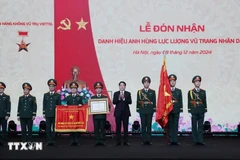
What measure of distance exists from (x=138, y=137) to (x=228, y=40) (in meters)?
3.28

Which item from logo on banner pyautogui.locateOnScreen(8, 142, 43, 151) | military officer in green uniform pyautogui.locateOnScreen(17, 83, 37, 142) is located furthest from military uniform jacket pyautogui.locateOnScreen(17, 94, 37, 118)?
logo on banner pyautogui.locateOnScreen(8, 142, 43, 151)

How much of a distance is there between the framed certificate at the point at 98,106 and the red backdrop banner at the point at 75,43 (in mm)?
Result: 1585

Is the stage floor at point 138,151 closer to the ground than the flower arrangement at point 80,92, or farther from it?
closer to the ground

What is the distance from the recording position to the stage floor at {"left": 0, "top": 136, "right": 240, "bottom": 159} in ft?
29.0

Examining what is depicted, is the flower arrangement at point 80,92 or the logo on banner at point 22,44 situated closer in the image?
the flower arrangement at point 80,92

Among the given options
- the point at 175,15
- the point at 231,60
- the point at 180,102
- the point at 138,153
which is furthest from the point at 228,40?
the point at 138,153

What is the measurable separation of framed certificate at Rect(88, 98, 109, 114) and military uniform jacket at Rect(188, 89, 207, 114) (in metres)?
1.83

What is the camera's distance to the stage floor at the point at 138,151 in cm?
884

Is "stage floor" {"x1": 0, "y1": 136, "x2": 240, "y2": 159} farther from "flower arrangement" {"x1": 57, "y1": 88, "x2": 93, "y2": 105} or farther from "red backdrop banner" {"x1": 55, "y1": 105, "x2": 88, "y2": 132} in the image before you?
"flower arrangement" {"x1": 57, "y1": 88, "x2": 93, "y2": 105}

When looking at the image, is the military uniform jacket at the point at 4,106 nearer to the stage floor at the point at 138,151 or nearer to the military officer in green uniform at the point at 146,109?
the stage floor at the point at 138,151

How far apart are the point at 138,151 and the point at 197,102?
2.14 metres

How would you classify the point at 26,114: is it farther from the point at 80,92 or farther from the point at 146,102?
the point at 146,102

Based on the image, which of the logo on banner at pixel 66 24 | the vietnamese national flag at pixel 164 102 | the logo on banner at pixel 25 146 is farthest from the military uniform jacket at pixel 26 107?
the vietnamese national flag at pixel 164 102

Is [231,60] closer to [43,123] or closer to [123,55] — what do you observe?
[123,55]
